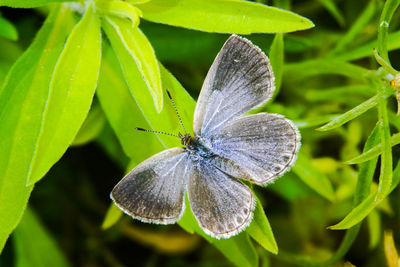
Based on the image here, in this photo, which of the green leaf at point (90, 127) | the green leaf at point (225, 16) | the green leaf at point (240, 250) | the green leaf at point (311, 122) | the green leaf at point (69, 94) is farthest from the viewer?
the green leaf at point (90, 127)

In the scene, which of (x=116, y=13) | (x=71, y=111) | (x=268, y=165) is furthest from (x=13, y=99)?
(x=268, y=165)

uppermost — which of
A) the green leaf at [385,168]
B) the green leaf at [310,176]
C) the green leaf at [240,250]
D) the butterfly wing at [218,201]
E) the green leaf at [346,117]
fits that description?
the green leaf at [346,117]

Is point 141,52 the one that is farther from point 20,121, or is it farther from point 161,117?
point 20,121

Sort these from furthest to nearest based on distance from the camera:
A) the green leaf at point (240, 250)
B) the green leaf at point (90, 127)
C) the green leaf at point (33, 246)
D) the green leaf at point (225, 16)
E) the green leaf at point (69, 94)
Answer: the green leaf at point (33, 246) < the green leaf at point (90, 127) < the green leaf at point (240, 250) < the green leaf at point (225, 16) < the green leaf at point (69, 94)

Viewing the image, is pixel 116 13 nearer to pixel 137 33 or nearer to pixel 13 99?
pixel 137 33

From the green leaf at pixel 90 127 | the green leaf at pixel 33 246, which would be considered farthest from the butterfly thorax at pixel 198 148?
the green leaf at pixel 33 246

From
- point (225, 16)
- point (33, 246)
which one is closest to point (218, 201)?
point (225, 16)

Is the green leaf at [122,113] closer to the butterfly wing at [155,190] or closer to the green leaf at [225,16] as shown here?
the butterfly wing at [155,190]
